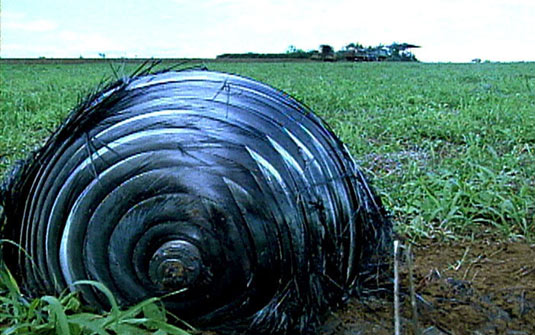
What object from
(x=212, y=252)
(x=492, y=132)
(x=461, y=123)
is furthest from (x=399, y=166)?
(x=212, y=252)

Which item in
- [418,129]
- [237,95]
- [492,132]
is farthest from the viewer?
[418,129]

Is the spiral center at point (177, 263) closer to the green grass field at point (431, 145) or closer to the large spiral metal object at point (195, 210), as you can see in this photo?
the large spiral metal object at point (195, 210)

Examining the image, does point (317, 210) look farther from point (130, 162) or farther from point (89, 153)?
point (89, 153)

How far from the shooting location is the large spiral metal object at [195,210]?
1.65 metres

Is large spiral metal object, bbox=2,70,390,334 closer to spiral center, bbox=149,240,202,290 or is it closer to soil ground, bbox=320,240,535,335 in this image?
spiral center, bbox=149,240,202,290

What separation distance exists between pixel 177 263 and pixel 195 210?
13 centimetres

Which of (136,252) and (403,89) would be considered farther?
(403,89)

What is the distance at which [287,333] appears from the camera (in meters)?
1.77

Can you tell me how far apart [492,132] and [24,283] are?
A: 4.02 m

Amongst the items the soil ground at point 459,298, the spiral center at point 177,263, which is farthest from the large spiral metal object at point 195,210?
the soil ground at point 459,298

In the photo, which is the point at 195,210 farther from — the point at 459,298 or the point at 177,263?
the point at 459,298

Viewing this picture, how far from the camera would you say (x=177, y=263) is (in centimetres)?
163

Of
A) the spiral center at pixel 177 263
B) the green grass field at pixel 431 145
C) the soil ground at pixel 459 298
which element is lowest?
the soil ground at pixel 459 298

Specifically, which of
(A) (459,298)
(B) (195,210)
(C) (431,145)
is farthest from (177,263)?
(C) (431,145)
